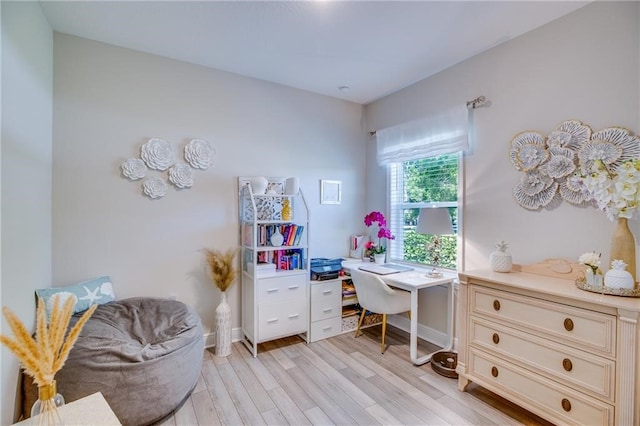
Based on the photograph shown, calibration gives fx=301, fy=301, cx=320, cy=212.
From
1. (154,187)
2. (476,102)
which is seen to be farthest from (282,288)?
(476,102)

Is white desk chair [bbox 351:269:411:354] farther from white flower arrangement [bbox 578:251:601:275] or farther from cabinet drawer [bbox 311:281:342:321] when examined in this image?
white flower arrangement [bbox 578:251:601:275]

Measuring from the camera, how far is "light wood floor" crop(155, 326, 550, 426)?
6.26 ft

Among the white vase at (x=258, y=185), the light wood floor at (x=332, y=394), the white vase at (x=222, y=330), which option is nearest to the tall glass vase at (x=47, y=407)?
the light wood floor at (x=332, y=394)

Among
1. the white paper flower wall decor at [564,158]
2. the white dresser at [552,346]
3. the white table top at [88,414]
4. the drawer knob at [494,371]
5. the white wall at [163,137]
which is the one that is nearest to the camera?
the white table top at [88,414]

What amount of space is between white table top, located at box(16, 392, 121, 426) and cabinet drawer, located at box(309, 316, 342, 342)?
6.82ft

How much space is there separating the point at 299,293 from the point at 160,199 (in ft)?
5.07

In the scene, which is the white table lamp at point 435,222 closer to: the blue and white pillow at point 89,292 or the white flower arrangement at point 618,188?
the white flower arrangement at point 618,188

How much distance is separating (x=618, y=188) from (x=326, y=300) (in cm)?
237

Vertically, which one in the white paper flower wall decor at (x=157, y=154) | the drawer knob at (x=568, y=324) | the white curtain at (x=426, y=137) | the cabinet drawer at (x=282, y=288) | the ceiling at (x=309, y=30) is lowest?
the cabinet drawer at (x=282, y=288)

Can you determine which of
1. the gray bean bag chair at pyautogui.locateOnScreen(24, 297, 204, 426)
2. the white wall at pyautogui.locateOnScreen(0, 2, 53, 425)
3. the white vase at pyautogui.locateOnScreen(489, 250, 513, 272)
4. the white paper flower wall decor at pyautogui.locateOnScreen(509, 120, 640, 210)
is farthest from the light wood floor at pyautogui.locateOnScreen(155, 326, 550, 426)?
the white paper flower wall decor at pyautogui.locateOnScreen(509, 120, 640, 210)

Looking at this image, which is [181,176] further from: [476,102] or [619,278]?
[619,278]

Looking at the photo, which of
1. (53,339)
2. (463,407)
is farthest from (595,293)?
(53,339)

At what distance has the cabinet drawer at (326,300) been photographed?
3.02 meters

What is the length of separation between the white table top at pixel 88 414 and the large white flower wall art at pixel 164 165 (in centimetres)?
184
